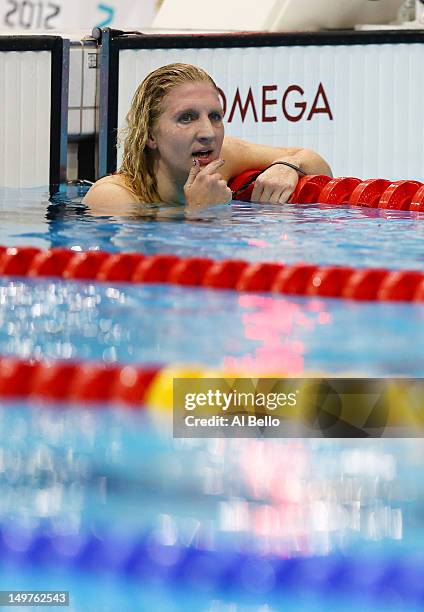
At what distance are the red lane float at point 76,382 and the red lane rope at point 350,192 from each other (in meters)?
2.83

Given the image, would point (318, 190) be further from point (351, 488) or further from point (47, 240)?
point (351, 488)

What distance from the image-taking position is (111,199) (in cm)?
443

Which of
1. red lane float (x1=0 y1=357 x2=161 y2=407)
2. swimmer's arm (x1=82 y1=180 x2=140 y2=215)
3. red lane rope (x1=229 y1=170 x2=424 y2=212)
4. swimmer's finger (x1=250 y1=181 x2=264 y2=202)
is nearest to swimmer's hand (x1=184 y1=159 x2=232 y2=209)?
swimmer's arm (x1=82 y1=180 x2=140 y2=215)

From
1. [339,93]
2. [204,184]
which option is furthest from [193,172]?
[339,93]

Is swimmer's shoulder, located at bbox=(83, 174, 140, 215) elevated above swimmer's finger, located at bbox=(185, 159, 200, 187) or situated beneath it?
situated beneath

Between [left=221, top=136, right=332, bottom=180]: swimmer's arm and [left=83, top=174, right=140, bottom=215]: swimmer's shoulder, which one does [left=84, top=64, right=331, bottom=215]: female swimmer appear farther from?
[left=221, top=136, right=332, bottom=180]: swimmer's arm

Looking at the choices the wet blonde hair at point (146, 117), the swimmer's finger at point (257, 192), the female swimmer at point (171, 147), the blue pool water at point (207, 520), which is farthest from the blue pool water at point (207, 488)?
the swimmer's finger at point (257, 192)

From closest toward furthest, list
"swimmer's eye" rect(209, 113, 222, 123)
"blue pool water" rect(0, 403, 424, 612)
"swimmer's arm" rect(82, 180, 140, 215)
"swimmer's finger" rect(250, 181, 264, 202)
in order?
"blue pool water" rect(0, 403, 424, 612), "swimmer's eye" rect(209, 113, 222, 123), "swimmer's arm" rect(82, 180, 140, 215), "swimmer's finger" rect(250, 181, 264, 202)

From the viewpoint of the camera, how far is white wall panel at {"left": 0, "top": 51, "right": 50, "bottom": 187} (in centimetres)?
621

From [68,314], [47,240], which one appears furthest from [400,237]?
[68,314]

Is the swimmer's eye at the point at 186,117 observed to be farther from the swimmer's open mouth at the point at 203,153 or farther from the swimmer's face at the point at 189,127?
the swimmer's open mouth at the point at 203,153

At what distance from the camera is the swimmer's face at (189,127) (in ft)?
13.6

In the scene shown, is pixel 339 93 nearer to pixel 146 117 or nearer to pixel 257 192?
pixel 257 192

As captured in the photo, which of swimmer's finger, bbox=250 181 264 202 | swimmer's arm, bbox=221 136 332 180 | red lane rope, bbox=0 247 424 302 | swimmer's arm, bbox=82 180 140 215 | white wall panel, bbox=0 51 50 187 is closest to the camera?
red lane rope, bbox=0 247 424 302
